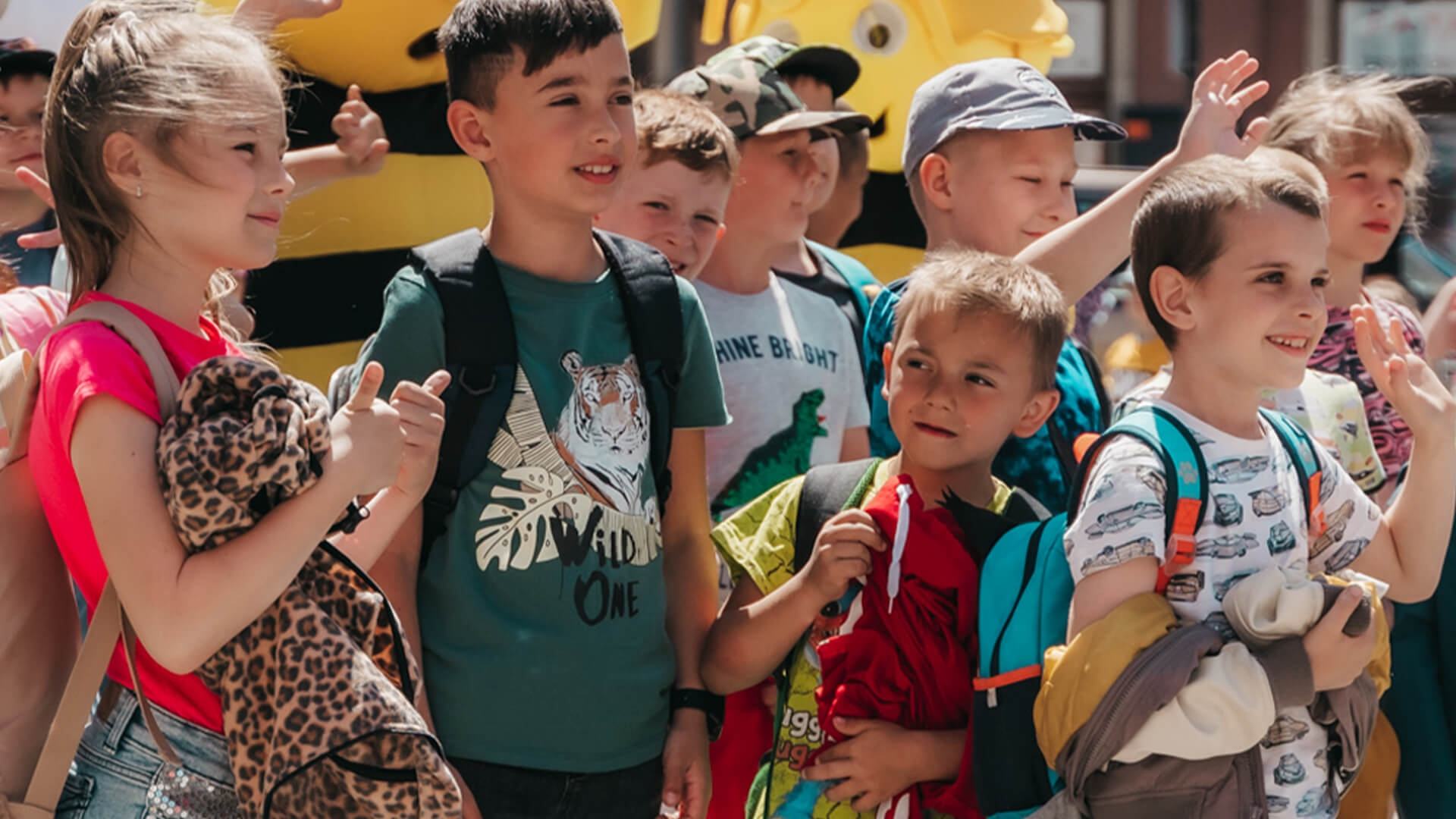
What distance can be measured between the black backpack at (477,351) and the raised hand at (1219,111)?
96cm

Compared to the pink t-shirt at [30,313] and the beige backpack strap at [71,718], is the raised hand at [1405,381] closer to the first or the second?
the beige backpack strap at [71,718]

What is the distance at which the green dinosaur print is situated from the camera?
10.3 ft

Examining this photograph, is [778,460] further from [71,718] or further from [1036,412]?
[71,718]

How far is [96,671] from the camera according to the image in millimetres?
1807

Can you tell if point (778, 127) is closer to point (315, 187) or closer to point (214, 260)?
point (315, 187)

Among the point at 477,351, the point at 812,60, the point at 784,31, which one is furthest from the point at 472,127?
the point at 784,31

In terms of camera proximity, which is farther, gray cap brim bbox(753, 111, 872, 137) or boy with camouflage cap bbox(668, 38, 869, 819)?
gray cap brim bbox(753, 111, 872, 137)

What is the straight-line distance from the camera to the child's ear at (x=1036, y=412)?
254 cm

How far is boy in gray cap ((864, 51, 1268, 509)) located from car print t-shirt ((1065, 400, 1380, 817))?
0.41 m

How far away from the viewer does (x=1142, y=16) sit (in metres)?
12.6

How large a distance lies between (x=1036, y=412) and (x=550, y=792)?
910mm

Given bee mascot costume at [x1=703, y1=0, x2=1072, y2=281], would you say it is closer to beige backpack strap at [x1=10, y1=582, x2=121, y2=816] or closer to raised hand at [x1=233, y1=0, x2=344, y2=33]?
raised hand at [x1=233, y1=0, x2=344, y2=33]

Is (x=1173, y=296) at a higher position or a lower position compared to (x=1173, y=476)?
higher

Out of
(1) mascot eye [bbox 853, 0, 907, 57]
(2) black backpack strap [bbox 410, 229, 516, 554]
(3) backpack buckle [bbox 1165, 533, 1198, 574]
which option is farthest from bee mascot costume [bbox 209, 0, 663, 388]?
(1) mascot eye [bbox 853, 0, 907, 57]
